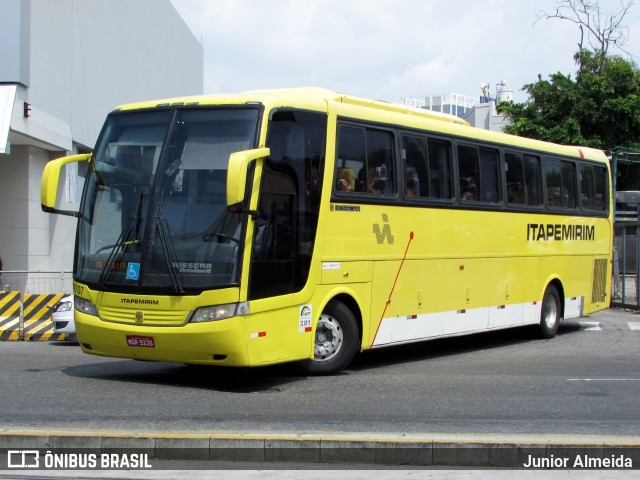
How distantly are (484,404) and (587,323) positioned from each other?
11654 mm

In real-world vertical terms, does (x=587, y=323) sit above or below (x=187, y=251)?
below

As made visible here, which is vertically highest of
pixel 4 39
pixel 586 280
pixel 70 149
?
pixel 4 39

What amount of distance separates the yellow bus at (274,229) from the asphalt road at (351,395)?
54cm

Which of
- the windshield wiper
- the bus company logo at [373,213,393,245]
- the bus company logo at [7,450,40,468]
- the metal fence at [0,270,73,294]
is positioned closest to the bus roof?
the bus company logo at [373,213,393,245]

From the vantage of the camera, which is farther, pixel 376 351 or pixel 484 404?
pixel 376 351

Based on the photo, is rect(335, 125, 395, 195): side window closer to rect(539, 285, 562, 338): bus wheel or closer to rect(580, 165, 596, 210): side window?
rect(539, 285, 562, 338): bus wheel

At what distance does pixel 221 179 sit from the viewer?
9742 millimetres

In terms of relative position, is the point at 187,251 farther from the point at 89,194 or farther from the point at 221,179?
the point at 89,194

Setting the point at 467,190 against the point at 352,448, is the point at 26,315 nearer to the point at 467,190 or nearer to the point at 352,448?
the point at 467,190

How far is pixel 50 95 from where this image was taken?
79.3 feet

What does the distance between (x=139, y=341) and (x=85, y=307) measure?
0.97 meters

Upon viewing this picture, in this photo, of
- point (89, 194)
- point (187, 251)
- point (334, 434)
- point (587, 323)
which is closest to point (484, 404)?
point (334, 434)

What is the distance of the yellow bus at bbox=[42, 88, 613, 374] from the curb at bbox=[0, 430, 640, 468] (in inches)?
105

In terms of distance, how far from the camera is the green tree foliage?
34.7m
